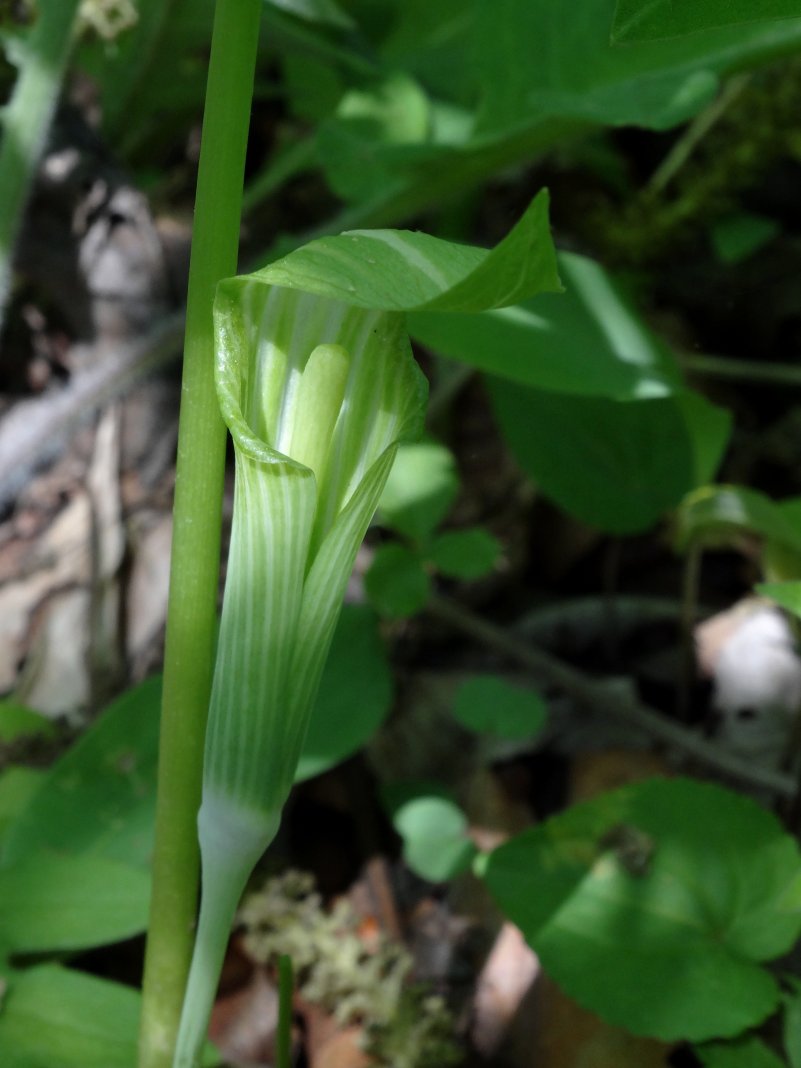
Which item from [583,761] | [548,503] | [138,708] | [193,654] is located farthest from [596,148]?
[193,654]

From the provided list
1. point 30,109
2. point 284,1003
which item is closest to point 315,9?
point 30,109

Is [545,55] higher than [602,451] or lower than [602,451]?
higher

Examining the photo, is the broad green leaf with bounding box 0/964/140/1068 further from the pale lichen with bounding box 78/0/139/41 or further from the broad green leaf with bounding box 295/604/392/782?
the pale lichen with bounding box 78/0/139/41

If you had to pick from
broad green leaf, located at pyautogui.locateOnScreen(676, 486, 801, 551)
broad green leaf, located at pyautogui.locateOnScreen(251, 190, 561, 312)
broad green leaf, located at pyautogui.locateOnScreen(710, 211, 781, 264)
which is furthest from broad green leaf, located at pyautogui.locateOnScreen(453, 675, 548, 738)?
broad green leaf, located at pyautogui.locateOnScreen(710, 211, 781, 264)

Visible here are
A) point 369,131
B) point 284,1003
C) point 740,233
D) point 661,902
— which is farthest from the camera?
point 740,233

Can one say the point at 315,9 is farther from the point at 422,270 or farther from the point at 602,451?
the point at 422,270

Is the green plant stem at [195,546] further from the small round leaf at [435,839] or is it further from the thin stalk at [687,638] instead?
the thin stalk at [687,638]

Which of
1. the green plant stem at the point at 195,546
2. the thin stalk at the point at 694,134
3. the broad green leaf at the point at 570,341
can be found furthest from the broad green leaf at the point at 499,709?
the thin stalk at the point at 694,134

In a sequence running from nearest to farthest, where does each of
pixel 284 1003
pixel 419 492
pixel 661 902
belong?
pixel 284 1003
pixel 661 902
pixel 419 492
